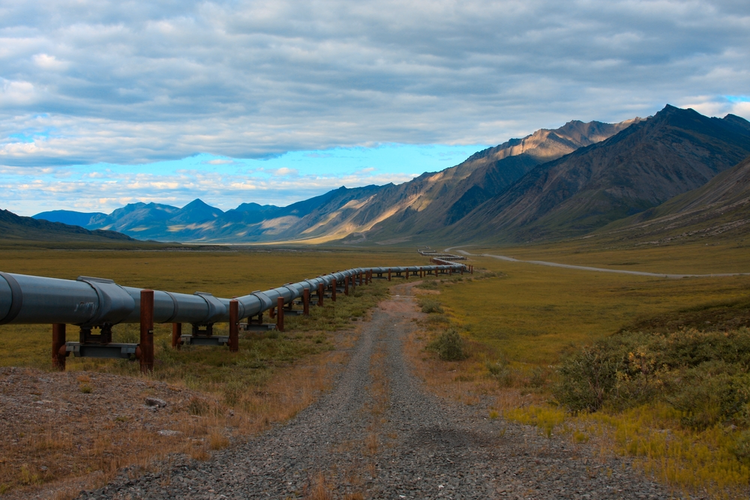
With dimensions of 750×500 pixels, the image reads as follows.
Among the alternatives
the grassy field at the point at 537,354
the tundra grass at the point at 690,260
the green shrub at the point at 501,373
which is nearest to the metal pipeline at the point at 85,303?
the grassy field at the point at 537,354

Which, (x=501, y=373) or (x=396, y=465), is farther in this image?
(x=501, y=373)

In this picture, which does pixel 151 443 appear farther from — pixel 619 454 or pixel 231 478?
pixel 619 454

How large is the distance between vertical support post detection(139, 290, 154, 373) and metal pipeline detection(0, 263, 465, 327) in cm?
42

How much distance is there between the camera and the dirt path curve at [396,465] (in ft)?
21.8

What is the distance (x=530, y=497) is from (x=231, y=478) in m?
3.88

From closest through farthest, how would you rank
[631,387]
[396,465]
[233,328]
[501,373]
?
1. [396,465]
2. [631,387]
3. [501,373]
4. [233,328]

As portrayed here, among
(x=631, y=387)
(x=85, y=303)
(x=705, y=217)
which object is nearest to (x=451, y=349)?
(x=631, y=387)

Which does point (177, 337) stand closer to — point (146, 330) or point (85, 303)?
point (146, 330)

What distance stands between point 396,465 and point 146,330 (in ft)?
27.8

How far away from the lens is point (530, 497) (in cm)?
646

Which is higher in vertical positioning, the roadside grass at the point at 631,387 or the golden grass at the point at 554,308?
the roadside grass at the point at 631,387

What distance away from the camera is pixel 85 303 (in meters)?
12.3

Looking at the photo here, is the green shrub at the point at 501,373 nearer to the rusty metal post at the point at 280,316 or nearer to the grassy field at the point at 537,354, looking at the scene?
the grassy field at the point at 537,354

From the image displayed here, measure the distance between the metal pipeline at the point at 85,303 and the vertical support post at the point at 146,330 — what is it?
0.42 metres
